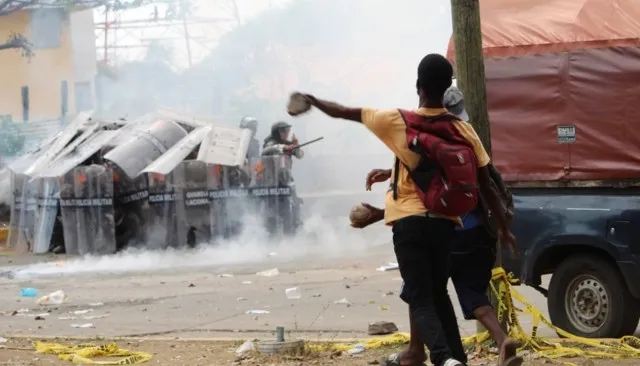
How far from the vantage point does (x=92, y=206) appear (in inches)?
637

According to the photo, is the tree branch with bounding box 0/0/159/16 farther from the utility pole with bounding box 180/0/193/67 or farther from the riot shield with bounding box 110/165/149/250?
the riot shield with bounding box 110/165/149/250

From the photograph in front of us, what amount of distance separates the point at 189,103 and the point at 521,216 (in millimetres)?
22608

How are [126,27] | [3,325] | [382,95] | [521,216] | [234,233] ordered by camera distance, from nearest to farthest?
[521,216] < [3,325] < [234,233] < [382,95] < [126,27]

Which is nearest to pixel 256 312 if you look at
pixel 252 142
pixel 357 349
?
pixel 357 349

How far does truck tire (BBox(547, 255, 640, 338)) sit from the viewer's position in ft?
24.9

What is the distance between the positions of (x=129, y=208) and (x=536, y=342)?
10.6m

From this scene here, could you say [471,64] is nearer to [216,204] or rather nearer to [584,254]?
[584,254]

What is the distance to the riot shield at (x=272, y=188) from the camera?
16.4 meters

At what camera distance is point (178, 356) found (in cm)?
754

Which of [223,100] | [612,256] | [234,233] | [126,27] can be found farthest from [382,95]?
[612,256]

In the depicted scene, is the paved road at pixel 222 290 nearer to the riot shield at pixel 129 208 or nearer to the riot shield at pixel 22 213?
the riot shield at pixel 129 208

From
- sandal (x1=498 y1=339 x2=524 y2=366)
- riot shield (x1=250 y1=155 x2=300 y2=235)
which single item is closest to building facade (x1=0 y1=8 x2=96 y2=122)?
riot shield (x1=250 y1=155 x2=300 y2=235)

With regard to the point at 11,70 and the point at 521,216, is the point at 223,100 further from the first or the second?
the point at 521,216

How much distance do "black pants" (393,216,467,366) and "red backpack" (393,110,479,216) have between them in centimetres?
11
